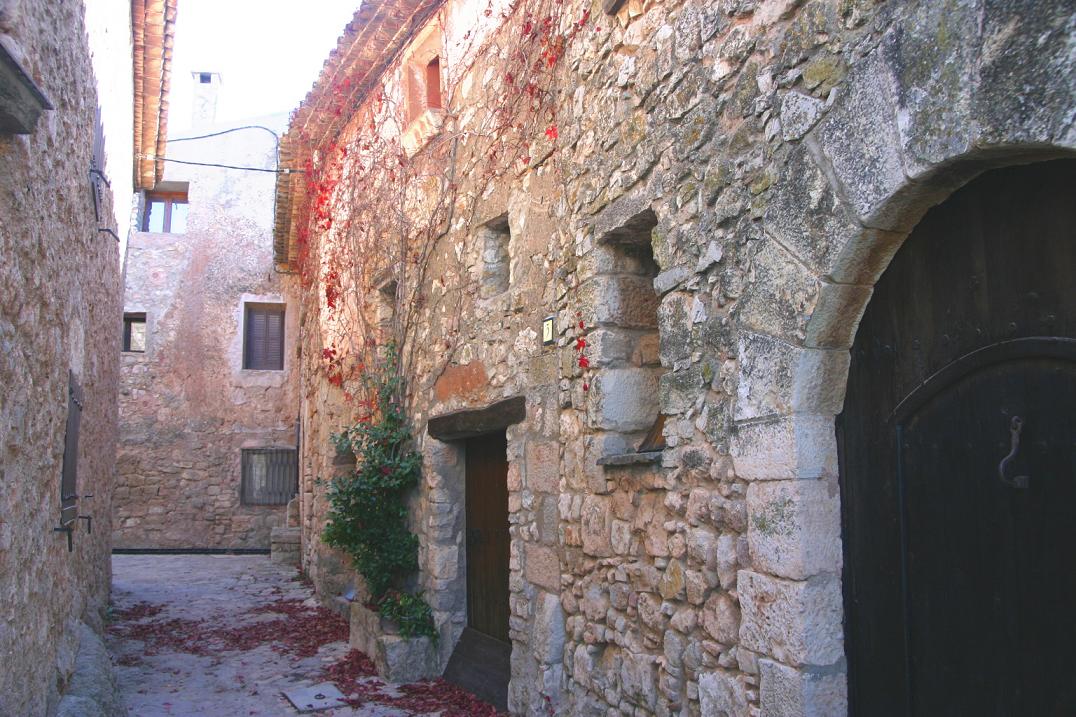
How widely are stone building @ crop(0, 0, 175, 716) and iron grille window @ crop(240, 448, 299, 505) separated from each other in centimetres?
754

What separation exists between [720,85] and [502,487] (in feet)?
10.3

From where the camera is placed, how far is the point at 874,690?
2717 millimetres

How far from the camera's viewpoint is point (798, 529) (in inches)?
108

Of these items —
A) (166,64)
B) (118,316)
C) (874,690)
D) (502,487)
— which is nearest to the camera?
(874,690)

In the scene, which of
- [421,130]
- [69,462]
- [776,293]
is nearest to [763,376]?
[776,293]

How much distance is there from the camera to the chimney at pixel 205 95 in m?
16.0

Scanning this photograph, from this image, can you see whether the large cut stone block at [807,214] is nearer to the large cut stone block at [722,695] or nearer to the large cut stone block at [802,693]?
the large cut stone block at [802,693]

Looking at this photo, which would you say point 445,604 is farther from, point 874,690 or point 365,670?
point 874,690

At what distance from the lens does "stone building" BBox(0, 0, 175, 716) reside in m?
2.58

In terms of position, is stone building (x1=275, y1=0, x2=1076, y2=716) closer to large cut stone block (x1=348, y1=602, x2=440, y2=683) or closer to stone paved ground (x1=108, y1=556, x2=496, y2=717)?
large cut stone block (x1=348, y1=602, x2=440, y2=683)

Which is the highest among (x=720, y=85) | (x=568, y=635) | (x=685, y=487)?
(x=720, y=85)

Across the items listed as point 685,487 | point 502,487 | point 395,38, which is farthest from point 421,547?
point 395,38

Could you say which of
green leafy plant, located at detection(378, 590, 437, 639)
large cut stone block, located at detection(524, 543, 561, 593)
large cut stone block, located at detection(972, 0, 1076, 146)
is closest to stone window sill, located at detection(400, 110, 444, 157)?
large cut stone block, located at detection(524, 543, 561, 593)

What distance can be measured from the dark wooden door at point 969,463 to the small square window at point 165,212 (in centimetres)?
1345
